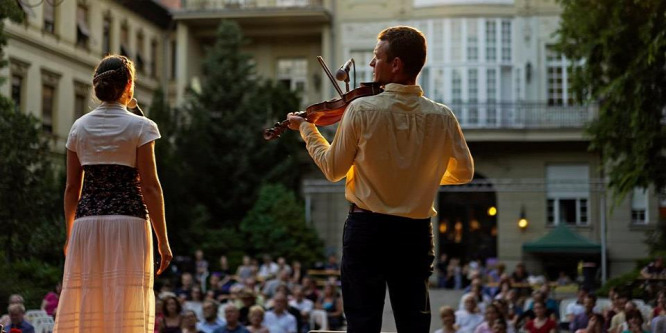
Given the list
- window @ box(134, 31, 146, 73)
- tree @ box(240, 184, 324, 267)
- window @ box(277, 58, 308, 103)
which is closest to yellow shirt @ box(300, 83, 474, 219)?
tree @ box(240, 184, 324, 267)

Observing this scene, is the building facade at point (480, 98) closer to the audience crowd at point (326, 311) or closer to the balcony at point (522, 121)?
the balcony at point (522, 121)

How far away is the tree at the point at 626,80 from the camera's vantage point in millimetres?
23656

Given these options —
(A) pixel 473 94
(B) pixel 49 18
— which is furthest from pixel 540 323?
(B) pixel 49 18

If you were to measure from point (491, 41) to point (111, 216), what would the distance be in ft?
118

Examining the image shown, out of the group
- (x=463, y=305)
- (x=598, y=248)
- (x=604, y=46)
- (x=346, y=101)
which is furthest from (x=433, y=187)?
(x=598, y=248)

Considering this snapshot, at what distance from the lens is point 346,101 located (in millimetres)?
6711

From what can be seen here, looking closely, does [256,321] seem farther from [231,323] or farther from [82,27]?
[82,27]

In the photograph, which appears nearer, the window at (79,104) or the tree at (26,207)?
the tree at (26,207)

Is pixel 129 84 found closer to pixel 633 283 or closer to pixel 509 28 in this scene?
pixel 633 283

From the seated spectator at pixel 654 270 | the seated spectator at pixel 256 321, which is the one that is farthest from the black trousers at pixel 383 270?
the seated spectator at pixel 654 270

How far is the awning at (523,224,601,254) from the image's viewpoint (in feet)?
124

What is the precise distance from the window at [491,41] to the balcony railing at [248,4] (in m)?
6.14

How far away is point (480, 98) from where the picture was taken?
41.3 metres

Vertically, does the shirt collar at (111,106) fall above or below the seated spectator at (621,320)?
above
